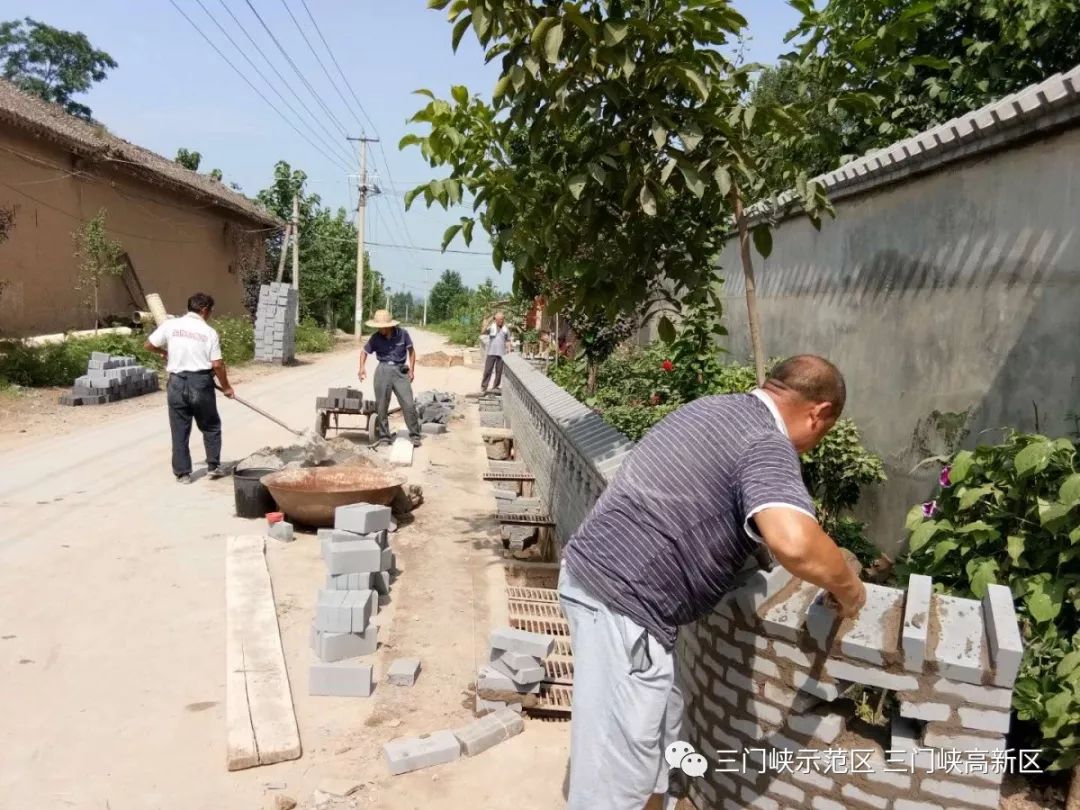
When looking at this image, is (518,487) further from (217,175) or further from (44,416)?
(217,175)

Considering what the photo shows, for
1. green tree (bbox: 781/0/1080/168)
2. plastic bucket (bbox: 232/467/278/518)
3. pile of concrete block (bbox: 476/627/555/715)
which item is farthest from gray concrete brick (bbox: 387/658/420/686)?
green tree (bbox: 781/0/1080/168)

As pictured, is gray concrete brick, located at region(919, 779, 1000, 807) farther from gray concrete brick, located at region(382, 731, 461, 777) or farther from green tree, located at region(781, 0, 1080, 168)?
green tree, located at region(781, 0, 1080, 168)

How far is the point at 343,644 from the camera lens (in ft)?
14.3

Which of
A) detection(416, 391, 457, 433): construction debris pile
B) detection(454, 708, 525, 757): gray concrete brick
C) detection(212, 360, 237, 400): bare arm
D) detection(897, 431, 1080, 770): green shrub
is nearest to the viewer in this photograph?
detection(897, 431, 1080, 770): green shrub

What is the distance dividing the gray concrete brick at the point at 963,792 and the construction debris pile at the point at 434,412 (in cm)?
901

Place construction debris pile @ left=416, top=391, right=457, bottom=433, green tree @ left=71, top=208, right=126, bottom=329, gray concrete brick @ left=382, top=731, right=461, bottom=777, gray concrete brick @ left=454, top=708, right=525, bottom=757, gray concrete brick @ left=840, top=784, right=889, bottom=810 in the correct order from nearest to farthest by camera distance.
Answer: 1. gray concrete brick @ left=840, top=784, right=889, bottom=810
2. gray concrete brick @ left=382, top=731, right=461, bottom=777
3. gray concrete brick @ left=454, top=708, right=525, bottom=757
4. construction debris pile @ left=416, top=391, right=457, bottom=433
5. green tree @ left=71, top=208, right=126, bottom=329

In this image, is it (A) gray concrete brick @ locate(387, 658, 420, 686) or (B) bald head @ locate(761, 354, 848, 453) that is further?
(A) gray concrete brick @ locate(387, 658, 420, 686)

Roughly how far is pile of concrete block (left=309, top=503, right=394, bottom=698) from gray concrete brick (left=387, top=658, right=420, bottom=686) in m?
0.10

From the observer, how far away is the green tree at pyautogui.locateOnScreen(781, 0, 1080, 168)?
13.6ft

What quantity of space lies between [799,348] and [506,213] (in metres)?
4.49

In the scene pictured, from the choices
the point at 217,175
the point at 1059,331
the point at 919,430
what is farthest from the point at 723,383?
the point at 217,175

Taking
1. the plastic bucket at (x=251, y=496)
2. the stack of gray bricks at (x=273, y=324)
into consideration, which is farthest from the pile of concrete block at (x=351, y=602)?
the stack of gray bricks at (x=273, y=324)

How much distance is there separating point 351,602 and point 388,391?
230 inches

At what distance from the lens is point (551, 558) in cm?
655
